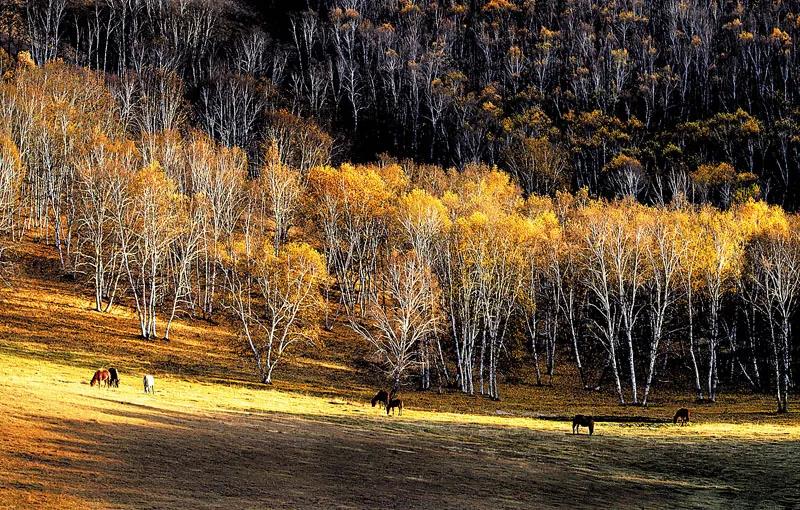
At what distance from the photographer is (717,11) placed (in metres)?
179

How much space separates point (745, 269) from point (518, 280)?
24.0m

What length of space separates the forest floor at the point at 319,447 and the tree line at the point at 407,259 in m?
9.45

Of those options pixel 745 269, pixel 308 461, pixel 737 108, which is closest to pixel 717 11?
pixel 737 108

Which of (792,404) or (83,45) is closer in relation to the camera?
(792,404)

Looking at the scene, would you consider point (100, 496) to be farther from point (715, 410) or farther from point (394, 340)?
point (715, 410)

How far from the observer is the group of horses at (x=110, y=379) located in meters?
44.1

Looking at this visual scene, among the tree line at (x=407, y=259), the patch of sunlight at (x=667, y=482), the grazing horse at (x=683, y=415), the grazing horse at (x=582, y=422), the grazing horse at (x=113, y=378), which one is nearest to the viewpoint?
the patch of sunlight at (x=667, y=482)

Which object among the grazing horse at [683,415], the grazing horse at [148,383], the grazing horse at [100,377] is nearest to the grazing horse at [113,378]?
the grazing horse at [100,377]

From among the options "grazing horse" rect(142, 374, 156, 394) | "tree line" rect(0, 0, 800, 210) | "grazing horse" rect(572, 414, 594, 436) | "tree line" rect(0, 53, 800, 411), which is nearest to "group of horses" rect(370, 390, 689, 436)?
"grazing horse" rect(572, 414, 594, 436)

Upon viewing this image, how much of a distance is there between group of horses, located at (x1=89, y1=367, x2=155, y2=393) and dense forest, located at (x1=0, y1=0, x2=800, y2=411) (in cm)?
1758

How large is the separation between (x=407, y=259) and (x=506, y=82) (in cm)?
11716

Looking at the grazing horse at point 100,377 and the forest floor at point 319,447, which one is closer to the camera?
the forest floor at point 319,447

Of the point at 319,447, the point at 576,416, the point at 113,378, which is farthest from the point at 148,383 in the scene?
the point at 576,416

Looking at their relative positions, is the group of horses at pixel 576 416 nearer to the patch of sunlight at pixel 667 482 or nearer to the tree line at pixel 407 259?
the tree line at pixel 407 259
